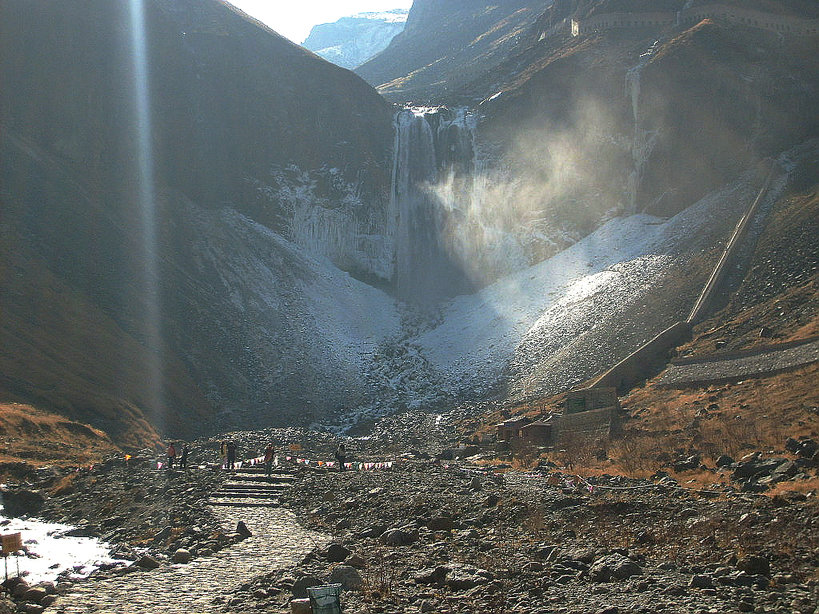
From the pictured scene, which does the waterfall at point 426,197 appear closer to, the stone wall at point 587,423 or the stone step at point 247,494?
the stone wall at point 587,423

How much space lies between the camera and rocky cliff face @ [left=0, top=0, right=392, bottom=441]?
42375mm

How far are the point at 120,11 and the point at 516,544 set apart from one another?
66.1 meters

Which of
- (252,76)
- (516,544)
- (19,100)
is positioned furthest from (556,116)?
(516,544)

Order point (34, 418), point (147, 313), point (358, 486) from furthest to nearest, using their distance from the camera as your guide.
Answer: point (147, 313), point (34, 418), point (358, 486)

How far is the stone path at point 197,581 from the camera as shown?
11406 millimetres

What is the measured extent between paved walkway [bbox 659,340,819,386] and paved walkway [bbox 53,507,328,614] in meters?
20.3

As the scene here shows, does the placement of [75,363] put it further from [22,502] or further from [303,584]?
[303,584]

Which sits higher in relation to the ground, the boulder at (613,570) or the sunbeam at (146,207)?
the sunbeam at (146,207)

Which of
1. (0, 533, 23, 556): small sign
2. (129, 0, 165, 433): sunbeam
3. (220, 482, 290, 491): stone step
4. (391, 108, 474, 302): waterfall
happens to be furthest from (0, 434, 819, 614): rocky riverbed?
(391, 108, 474, 302): waterfall

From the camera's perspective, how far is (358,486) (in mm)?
21234

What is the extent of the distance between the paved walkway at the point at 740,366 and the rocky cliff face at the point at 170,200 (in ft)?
68.8

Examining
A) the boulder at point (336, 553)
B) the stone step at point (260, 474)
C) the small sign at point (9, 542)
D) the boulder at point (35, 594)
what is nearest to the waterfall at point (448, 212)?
the stone step at point (260, 474)

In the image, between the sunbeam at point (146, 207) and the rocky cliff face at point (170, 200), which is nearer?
the rocky cliff face at point (170, 200)

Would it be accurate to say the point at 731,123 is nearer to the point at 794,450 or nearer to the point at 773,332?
the point at 773,332
